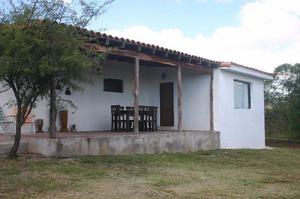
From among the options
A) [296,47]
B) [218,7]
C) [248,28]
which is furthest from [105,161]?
[296,47]

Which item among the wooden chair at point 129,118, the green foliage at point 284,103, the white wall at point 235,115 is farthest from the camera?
the green foliage at point 284,103

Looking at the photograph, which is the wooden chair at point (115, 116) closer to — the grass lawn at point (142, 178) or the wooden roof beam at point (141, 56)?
the wooden roof beam at point (141, 56)

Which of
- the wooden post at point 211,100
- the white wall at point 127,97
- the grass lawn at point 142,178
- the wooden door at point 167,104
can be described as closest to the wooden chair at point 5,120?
the white wall at point 127,97

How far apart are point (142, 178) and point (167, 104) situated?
835 cm

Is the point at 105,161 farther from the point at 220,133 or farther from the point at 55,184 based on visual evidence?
the point at 220,133

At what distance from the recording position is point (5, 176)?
24.6ft

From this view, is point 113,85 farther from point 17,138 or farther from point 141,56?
point 17,138

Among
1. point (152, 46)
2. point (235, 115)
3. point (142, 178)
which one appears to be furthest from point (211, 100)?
point (142, 178)

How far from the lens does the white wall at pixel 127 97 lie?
14.0m

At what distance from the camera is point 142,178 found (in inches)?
322

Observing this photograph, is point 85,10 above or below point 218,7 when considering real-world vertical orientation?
below

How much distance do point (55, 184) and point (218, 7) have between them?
1306 cm

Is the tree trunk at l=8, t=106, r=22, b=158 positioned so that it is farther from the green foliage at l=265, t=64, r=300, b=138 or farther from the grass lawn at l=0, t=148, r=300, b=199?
the green foliage at l=265, t=64, r=300, b=138

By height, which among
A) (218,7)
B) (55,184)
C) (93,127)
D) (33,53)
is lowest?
(55,184)
